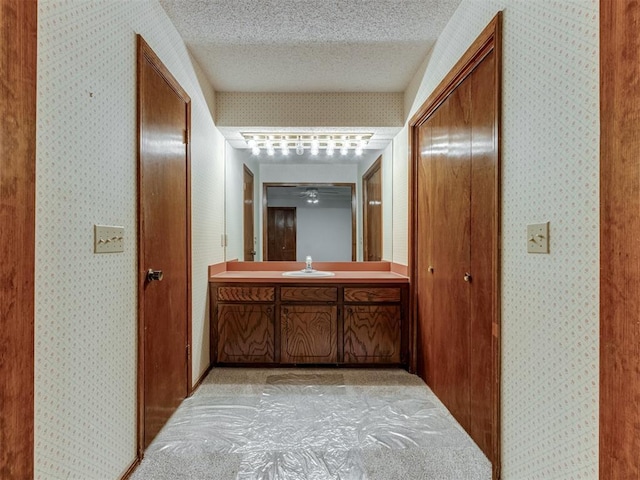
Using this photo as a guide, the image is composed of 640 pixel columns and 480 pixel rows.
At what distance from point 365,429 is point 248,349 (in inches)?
46.3

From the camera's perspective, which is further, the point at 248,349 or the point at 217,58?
the point at 248,349

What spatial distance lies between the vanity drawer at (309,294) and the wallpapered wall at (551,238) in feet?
4.73

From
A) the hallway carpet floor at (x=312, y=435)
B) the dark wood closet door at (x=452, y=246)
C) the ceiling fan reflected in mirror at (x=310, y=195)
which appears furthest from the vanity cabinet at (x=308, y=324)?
the ceiling fan reflected in mirror at (x=310, y=195)

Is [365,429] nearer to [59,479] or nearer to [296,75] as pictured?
[59,479]

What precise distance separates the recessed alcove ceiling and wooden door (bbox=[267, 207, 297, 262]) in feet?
2.35

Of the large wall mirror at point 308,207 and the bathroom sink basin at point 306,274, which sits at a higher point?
the large wall mirror at point 308,207

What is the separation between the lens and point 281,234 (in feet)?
10.0

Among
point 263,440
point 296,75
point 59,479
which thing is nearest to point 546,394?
point 263,440

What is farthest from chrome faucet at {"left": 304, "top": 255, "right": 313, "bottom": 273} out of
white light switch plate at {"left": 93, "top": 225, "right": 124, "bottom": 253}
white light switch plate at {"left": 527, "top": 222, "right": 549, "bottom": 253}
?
white light switch plate at {"left": 527, "top": 222, "right": 549, "bottom": 253}

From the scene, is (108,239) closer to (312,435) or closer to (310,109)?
(312,435)

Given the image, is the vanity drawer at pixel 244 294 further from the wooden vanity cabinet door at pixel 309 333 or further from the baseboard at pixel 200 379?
the baseboard at pixel 200 379

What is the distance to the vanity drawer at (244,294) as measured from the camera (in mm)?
2602

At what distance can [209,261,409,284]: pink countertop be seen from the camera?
2592mm

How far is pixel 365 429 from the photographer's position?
1771mm
